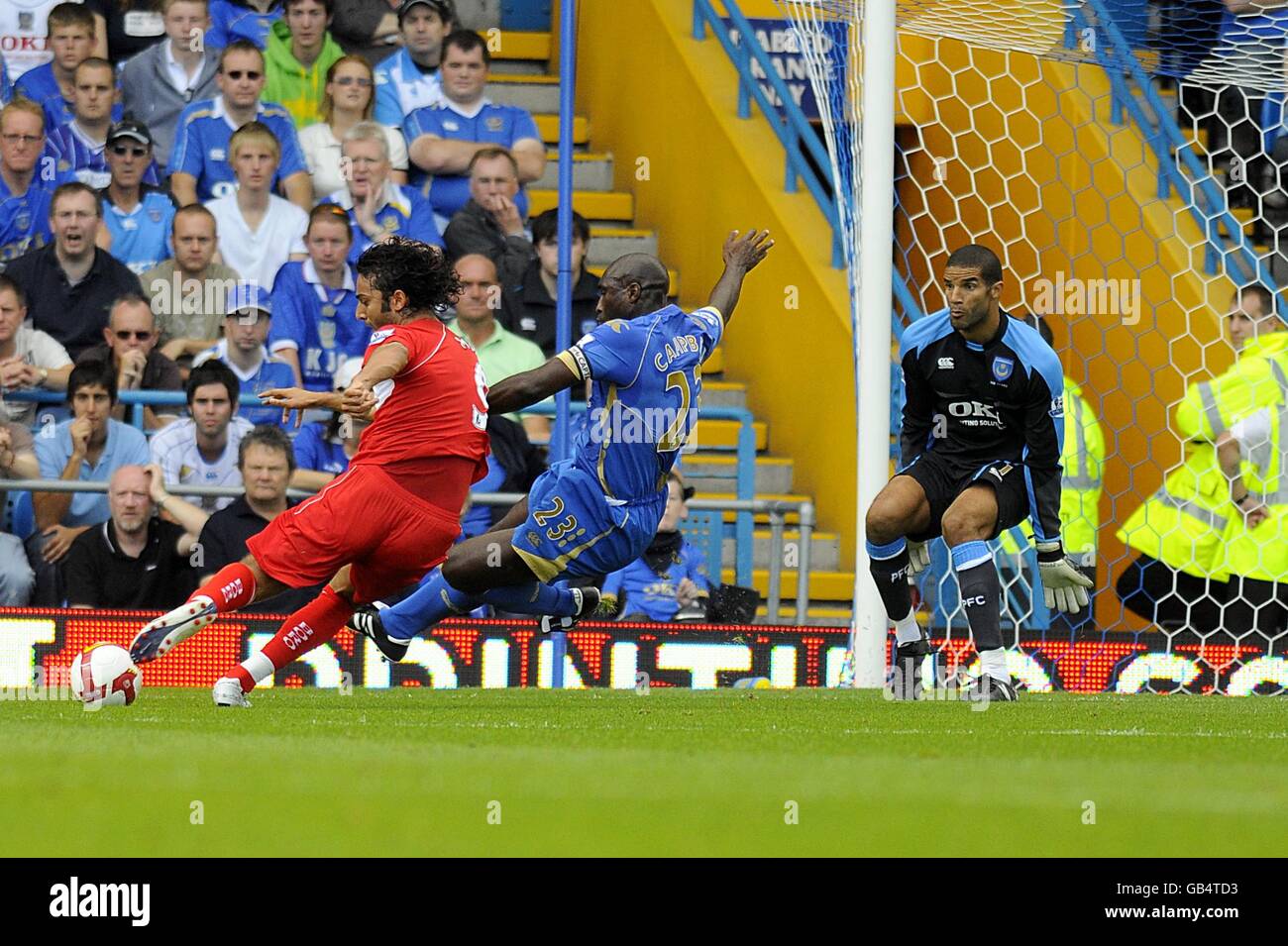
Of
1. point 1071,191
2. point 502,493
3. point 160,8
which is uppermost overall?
point 160,8

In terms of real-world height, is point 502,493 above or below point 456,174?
below

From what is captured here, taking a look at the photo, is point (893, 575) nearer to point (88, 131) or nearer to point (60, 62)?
point (88, 131)

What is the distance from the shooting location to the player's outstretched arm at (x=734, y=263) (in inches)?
309

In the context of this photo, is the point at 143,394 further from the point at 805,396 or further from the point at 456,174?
the point at 805,396

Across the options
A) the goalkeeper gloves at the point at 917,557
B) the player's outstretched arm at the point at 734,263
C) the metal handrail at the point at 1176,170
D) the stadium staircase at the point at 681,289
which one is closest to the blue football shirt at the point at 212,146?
the stadium staircase at the point at 681,289

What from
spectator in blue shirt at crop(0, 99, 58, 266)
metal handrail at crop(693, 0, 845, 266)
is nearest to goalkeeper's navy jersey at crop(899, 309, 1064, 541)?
metal handrail at crop(693, 0, 845, 266)

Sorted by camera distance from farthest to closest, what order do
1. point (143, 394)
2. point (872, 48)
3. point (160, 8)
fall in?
point (160, 8)
point (143, 394)
point (872, 48)

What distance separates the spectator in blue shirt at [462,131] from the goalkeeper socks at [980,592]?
5689 mm

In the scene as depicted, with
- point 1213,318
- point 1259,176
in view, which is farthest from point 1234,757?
point 1259,176

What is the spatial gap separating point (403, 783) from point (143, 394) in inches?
285

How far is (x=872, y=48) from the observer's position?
920 centimetres

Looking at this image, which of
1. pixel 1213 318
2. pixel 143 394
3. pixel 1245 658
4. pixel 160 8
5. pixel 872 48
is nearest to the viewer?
pixel 872 48

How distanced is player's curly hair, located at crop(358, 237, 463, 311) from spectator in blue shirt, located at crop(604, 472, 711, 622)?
11.6ft
